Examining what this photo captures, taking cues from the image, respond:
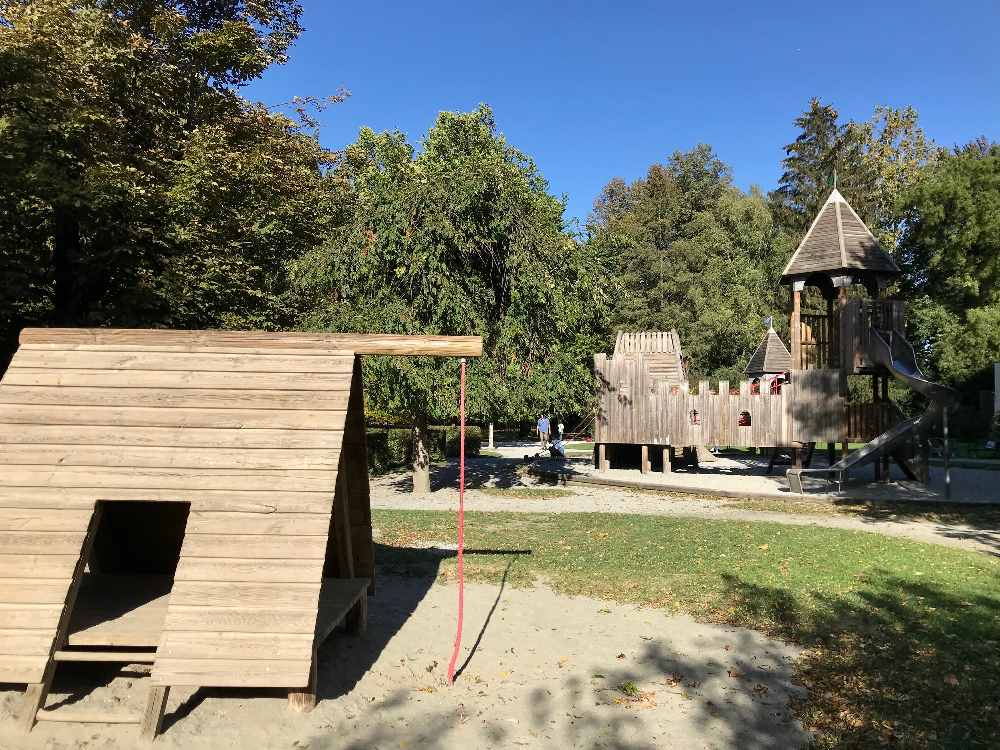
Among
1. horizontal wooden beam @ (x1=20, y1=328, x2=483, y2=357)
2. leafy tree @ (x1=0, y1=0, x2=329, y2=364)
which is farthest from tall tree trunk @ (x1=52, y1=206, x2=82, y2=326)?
horizontal wooden beam @ (x1=20, y1=328, x2=483, y2=357)

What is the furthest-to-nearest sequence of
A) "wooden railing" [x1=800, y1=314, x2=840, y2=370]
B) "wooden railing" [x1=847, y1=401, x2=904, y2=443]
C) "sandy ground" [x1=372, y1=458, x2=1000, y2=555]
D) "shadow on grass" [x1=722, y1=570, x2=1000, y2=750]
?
"wooden railing" [x1=800, y1=314, x2=840, y2=370] < "wooden railing" [x1=847, y1=401, x2=904, y2=443] < "sandy ground" [x1=372, y1=458, x2=1000, y2=555] < "shadow on grass" [x1=722, y1=570, x2=1000, y2=750]

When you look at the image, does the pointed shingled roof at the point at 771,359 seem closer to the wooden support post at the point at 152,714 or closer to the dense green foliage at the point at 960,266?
the dense green foliage at the point at 960,266

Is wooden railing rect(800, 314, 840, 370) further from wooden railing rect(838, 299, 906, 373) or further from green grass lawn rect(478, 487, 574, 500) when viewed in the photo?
green grass lawn rect(478, 487, 574, 500)

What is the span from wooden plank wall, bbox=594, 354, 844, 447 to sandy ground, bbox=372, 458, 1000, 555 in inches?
71.2

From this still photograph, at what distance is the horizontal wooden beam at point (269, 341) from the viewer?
19.6ft

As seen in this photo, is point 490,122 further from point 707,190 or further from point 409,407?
point 409,407

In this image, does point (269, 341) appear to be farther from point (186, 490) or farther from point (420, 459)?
point (420, 459)

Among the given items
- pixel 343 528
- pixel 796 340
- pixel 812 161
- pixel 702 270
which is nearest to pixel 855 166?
pixel 812 161

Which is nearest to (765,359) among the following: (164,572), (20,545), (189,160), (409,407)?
(409,407)

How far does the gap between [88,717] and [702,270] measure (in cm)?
4829

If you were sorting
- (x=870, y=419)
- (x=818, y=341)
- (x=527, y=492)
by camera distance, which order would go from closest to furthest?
(x=527, y=492), (x=870, y=419), (x=818, y=341)

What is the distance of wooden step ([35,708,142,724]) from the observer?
4836 mm

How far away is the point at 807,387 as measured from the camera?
2048 cm

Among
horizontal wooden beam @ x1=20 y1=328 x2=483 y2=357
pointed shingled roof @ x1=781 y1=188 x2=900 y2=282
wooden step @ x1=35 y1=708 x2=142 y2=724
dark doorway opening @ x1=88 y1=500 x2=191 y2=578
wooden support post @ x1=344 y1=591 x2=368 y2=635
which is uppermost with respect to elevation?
pointed shingled roof @ x1=781 y1=188 x2=900 y2=282
